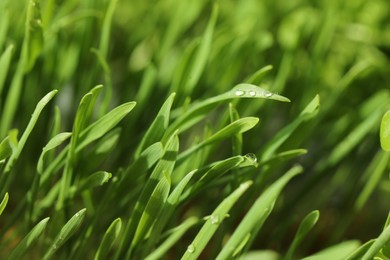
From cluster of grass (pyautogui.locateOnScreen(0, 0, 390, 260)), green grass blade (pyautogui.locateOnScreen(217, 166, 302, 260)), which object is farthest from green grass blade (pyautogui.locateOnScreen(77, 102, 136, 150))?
green grass blade (pyautogui.locateOnScreen(217, 166, 302, 260))

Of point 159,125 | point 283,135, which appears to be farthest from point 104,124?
point 283,135

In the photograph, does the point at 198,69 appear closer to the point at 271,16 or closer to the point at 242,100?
the point at 242,100

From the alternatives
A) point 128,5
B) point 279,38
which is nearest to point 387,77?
point 279,38

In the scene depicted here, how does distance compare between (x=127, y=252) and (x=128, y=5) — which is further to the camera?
(x=128, y=5)

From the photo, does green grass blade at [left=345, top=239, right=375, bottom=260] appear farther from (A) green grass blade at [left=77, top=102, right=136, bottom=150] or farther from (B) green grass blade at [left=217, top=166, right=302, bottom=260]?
(A) green grass blade at [left=77, top=102, right=136, bottom=150]

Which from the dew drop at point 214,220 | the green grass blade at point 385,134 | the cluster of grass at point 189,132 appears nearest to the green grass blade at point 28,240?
the cluster of grass at point 189,132

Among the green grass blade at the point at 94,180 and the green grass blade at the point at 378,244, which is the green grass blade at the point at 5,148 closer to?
the green grass blade at the point at 94,180
